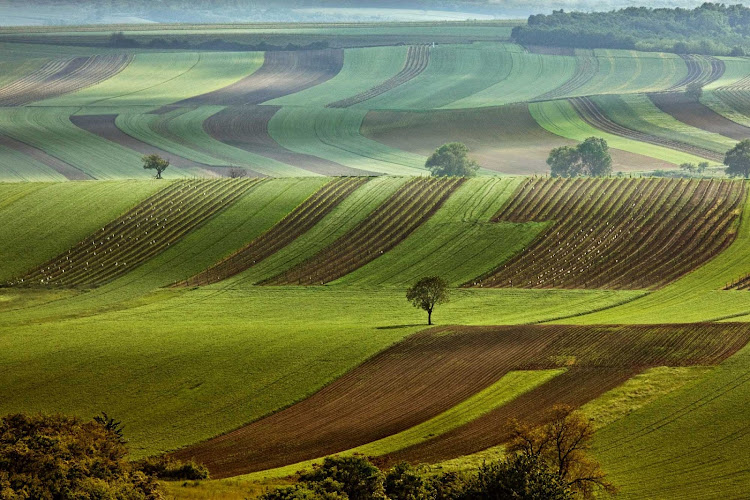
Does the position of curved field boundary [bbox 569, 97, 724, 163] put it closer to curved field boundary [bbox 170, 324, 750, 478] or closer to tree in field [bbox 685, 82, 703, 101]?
tree in field [bbox 685, 82, 703, 101]

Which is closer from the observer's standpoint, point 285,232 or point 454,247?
point 454,247

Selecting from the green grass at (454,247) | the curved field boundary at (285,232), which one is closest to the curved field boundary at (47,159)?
the curved field boundary at (285,232)

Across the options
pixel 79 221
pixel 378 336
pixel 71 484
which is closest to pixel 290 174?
pixel 79 221

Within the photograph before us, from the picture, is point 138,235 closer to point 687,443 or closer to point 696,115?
point 687,443

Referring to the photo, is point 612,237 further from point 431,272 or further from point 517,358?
point 517,358

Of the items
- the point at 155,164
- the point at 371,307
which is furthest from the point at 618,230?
the point at 155,164

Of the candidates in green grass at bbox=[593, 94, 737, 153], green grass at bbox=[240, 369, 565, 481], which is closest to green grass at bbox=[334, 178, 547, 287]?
green grass at bbox=[240, 369, 565, 481]

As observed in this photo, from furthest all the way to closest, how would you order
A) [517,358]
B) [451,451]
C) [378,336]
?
[378,336]
[517,358]
[451,451]
